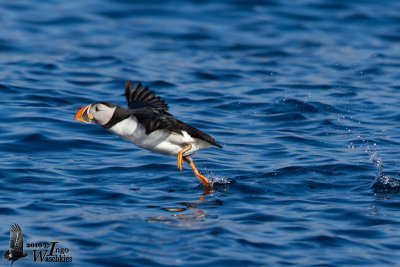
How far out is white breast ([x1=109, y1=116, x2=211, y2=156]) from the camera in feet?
27.1

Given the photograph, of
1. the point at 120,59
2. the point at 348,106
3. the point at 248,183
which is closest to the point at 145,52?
the point at 120,59

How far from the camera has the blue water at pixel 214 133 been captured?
7.25 m

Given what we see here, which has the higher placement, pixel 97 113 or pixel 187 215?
pixel 97 113

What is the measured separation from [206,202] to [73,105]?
17.1 feet

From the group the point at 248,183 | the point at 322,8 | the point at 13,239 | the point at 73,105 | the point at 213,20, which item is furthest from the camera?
the point at 322,8

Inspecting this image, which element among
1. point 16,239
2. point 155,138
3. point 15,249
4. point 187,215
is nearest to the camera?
point 15,249

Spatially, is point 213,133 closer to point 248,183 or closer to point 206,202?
point 248,183

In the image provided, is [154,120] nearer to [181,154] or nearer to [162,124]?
[162,124]

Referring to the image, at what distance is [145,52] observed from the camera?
679 inches

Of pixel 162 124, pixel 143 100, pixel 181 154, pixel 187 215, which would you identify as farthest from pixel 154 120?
pixel 143 100

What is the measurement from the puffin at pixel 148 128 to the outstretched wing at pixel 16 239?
1629 millimetres

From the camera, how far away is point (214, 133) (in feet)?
38.0

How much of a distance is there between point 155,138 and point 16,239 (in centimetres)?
219

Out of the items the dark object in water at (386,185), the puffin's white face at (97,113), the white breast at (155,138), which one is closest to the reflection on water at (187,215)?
the white breast at (155,138)
